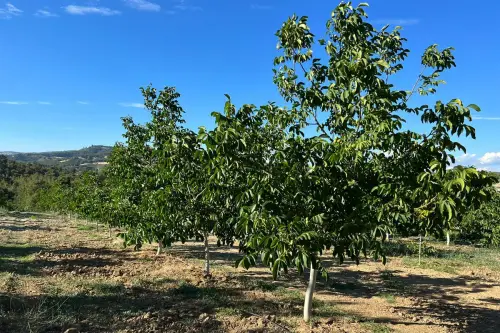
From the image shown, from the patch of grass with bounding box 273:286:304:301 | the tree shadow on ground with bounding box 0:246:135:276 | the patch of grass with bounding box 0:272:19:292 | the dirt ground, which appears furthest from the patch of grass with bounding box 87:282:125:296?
the patch of grass with bounding box 273:286:304:301

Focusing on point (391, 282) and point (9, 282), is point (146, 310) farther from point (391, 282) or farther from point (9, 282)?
point (391, 282)

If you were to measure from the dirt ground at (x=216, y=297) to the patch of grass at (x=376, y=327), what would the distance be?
0.09 feet

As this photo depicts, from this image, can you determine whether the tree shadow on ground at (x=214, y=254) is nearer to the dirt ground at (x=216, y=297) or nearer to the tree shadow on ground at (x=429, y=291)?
the dirt ground at (x=216, y=297)

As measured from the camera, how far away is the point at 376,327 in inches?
350

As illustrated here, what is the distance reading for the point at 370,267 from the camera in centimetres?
1830

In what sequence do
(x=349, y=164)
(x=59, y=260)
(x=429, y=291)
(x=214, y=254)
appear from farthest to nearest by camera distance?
(x=214, y=254) → (x=59, y=260) → (x=429, y=291) → (x=349, y=164)

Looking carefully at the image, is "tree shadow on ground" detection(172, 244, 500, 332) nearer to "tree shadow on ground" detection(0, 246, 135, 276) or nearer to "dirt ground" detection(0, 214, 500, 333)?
"dirt ground" detection(0, 214, 500, 333)

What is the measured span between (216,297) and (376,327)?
4.64m

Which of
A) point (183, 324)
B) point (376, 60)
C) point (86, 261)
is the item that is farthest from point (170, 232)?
point (86, 261)


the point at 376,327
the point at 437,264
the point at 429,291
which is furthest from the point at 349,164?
the point at 437,264

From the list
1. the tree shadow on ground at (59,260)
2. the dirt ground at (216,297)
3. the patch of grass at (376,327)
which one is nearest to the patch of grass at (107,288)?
the dirt ground at (216,297)

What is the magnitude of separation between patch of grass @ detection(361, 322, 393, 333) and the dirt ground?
0.09 feet

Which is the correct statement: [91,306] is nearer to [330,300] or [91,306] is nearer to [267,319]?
[267,319]

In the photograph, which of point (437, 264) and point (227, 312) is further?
point (437, 264)
